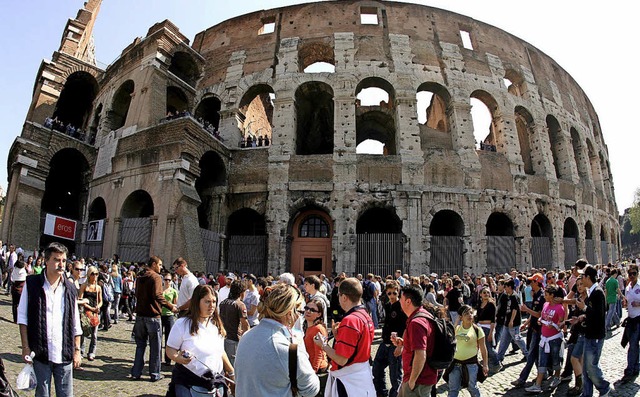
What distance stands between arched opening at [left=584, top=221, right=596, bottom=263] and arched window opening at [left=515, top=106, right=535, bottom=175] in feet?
15.1

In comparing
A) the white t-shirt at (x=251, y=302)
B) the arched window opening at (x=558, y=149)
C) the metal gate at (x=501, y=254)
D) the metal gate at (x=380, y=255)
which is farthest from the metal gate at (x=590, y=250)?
the white t-shirt at (x=251, y=302)

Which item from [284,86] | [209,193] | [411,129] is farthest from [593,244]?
[209,193]

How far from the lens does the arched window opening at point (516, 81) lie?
22.2m

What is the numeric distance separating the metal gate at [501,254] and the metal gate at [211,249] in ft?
39.5

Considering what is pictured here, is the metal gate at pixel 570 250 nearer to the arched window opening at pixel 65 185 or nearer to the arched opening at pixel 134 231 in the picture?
the arched opening at pixel 134 231

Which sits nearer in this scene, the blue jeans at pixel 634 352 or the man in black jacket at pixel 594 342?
the man in black jacket at pixel 594 342

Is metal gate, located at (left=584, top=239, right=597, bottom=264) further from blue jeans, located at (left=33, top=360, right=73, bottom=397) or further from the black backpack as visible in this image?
blue jeans, located at (left=33, top=360, right=73, bottom=397)

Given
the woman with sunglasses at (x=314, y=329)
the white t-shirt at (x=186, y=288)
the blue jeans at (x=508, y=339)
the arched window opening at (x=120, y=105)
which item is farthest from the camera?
the arched window opening at (x=120, y=105)

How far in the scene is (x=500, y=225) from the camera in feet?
67.6

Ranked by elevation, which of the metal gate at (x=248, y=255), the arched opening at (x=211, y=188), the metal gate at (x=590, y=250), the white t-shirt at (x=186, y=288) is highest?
the arched opening at (x=211, y=188)

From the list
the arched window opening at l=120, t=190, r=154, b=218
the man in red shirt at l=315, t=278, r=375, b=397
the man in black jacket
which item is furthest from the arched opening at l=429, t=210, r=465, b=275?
the man in red shirt at l=315, t=278, r=375, b=397

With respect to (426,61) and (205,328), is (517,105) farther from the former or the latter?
(205,328)

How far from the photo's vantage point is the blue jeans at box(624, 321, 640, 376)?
19.5ft

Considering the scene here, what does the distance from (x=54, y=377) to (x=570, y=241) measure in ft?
77.2
